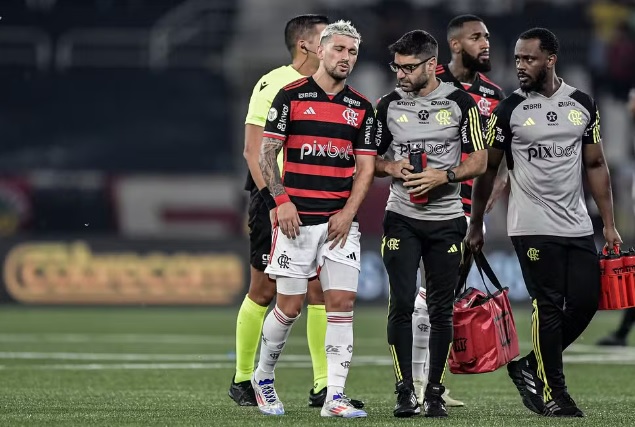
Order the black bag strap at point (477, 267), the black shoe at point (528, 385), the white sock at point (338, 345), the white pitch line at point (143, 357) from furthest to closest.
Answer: the white pitch line at point (143, 357) < the black bag strap at point (477, 267) < the black shoe at point (528, 385) < the white sock at point (338, 345)

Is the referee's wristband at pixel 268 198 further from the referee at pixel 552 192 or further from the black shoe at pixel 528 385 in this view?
the black shoe at pixel 528 385

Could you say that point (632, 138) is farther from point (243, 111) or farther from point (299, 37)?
point (299, 37)

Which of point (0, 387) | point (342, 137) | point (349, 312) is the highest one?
point (342, 137)

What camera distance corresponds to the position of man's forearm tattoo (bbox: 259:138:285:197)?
784 cm

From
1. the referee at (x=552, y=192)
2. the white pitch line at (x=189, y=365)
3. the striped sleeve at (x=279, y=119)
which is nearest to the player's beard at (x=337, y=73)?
the striped sleeve at (x=279, y=119)

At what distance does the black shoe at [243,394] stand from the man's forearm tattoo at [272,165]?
157 centimetres

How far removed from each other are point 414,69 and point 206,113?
19.3 m

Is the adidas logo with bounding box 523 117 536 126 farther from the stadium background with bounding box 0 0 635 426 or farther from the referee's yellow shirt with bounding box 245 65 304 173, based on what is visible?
the stadium background with bounding box 0 0 635 426

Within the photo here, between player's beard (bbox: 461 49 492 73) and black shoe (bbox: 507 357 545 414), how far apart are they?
201cm

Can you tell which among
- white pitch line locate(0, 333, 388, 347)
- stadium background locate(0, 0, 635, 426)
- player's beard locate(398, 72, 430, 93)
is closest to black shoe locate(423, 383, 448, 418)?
player's beard locate(398, 72, 430, 93)

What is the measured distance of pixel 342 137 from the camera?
7.87 meters

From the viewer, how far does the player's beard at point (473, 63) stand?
910 cm

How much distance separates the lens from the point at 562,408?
7891mm

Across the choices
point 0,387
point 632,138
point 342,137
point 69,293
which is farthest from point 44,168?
point 342,137
